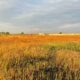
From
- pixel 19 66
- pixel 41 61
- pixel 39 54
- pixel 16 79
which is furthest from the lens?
pixel 39 54

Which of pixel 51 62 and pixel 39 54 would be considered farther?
pixel 39 54

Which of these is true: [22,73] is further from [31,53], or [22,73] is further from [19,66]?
[31,53]

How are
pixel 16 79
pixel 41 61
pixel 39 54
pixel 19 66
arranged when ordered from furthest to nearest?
pixel 39 54 → pixel 41 61 → pixel 19 66 → pixel 16 79

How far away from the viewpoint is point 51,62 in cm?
1110

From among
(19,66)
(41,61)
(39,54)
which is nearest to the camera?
(19,66)

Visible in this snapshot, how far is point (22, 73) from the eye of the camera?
9.84 metres

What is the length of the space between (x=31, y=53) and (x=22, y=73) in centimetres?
318

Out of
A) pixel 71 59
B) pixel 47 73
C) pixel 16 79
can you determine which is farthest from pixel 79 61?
pixel 16 79

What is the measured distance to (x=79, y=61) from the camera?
11539mm

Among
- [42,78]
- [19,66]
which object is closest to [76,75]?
[42,78]

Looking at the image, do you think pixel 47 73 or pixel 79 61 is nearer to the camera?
pixel 47 73

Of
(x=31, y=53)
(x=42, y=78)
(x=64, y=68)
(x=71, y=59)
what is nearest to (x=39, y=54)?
(x=31, y=53)

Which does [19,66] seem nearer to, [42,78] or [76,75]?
[42,78]

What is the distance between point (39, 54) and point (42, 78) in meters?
3.36
